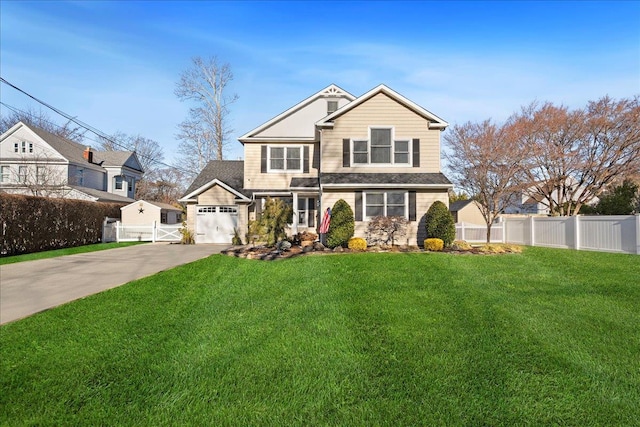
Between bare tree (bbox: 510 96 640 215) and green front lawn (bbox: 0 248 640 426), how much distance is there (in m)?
17.7

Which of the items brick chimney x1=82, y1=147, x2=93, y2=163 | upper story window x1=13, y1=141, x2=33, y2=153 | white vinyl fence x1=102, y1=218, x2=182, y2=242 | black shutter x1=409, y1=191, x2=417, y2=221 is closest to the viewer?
black shutter x1=409, y1=191, x2=417, y2=221

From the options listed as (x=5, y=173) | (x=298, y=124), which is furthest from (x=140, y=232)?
(x=5, y=173)

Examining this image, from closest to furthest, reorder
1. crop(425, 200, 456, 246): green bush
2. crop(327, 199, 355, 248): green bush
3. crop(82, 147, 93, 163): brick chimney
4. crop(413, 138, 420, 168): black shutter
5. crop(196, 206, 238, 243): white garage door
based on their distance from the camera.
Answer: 1. crop(327, 199, 355, 248): green bush
2. crop(425, 200, 456, 246): green bush
3. crop(413, 138, 420, 168): black shutter
4. crop(196, 206, 238, 243): white garage door
5. crop(82, 147, 93, 163): brick chimney

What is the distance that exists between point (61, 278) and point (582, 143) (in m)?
26.9

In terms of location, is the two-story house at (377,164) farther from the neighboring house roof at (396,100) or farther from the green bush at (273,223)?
the green bush at (273,223)

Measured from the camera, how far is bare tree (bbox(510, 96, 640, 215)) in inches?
837

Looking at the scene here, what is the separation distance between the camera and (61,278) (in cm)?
890

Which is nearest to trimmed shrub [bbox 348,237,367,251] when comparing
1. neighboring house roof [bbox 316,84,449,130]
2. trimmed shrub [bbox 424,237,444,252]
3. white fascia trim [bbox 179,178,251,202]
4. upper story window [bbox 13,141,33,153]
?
trimmed shrub [bbox 424,237,444,252]

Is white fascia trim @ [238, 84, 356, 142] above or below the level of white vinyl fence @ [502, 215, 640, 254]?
above

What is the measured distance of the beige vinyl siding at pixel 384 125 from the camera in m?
15.8

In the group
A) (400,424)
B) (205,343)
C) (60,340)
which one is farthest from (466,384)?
(60,340)

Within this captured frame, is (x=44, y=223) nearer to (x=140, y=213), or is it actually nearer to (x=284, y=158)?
(x=140, y=213)

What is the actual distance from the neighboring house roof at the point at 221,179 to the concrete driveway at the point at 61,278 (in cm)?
670

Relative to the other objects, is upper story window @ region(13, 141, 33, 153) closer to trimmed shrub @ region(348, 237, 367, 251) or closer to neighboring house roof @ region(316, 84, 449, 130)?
neighboring house roof @ region(316, 84, 449, 130)
